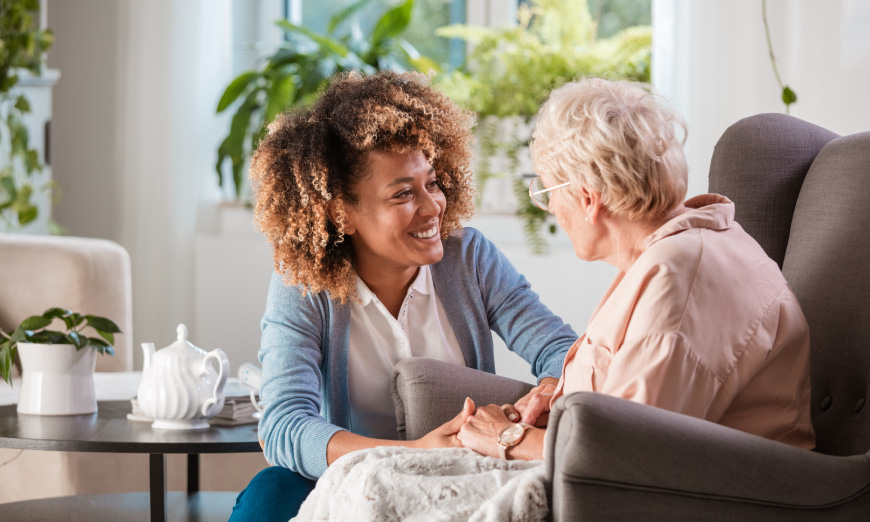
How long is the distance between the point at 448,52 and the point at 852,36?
1.78m

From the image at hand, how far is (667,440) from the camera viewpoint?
42.6 inches

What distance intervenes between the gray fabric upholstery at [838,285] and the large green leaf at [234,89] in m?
2.32

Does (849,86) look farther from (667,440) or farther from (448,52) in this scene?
(448,52)

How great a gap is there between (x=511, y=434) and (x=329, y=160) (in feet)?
1.94

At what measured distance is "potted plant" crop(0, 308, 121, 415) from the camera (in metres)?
1.85

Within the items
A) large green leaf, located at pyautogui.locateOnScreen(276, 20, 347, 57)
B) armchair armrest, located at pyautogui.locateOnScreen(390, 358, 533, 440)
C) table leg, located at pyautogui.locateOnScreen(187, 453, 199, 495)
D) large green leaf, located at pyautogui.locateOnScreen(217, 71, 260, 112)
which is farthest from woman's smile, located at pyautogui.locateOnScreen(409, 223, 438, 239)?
large green leaf, located at pyautogui.locateOnScreen(217, 71, 260, 112)

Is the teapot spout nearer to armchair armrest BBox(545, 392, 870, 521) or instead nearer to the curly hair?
the curly hair

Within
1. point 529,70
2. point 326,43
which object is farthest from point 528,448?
point 326,43

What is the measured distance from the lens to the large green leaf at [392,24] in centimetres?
337

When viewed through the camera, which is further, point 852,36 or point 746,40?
point 746,40

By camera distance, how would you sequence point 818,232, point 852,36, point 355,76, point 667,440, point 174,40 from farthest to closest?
point 174,40 < point 852,36 < point 355,76 < point 818,232 < point 667,440

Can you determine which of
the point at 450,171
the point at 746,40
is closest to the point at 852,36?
the point at 746,40

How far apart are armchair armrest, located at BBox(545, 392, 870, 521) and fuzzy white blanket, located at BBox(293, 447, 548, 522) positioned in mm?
52

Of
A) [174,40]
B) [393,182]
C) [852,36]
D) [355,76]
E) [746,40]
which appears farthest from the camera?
[174,40]
